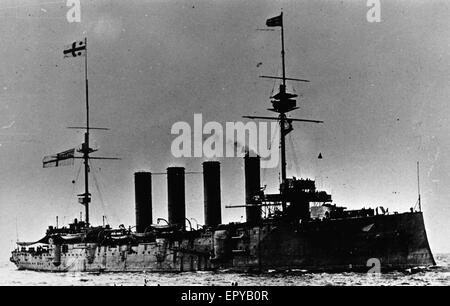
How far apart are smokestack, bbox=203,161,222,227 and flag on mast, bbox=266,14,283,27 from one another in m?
9.77

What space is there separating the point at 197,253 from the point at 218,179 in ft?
13.9

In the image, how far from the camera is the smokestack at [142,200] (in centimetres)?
3475

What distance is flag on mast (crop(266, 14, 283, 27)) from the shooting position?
25.2 metres

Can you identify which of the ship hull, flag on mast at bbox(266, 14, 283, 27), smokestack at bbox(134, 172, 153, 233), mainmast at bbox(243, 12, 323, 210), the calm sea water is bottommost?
the calm sea water

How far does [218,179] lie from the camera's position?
32.9 m

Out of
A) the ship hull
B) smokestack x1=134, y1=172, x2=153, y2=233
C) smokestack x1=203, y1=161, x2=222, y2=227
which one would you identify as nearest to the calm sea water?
the ship hull

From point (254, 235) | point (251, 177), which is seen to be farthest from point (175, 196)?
point (254, 235)

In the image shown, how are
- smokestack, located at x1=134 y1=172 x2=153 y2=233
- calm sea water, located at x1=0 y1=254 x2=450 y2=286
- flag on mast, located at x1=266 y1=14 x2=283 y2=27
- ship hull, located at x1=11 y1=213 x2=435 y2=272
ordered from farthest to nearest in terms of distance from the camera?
smokestack, located at x1=134 y1=172 x2=153 y2=233 < ship hull, located at x1=11 y1=213 x2=435 y2=272 < flag on mast, located at x1=266 y1=14 x2=283 y2=27 < calm sea water, located at x1=0 y1=254 x2=450 y2=286

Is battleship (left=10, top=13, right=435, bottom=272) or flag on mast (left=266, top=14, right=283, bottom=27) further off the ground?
flag on mast (left=266, top=14, right=283, bottom=27)

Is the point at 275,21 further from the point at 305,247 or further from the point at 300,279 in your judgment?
the point at 300,279

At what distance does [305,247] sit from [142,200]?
11.6 meters

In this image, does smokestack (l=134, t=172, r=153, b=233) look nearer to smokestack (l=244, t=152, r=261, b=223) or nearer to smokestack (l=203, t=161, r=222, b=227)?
smokestack (l=203, t=161, r=222, b=227)
